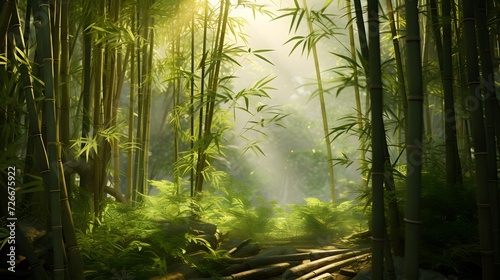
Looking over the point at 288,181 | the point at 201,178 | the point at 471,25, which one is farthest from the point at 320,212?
the point at 288,181

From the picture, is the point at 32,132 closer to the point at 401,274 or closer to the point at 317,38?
the point at 317,38

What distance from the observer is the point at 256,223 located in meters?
3.29

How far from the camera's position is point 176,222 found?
283 cm

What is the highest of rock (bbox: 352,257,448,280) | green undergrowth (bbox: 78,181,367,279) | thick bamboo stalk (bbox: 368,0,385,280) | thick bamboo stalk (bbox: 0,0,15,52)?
thick bamboo stalk (bbox: 0,0,15,52)

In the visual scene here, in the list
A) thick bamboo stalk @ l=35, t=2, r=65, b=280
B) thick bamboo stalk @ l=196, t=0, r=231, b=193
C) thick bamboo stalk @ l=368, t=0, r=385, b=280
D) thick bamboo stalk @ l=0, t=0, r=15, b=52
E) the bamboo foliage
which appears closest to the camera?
thick bamboo stalk @ l=368, t=0, r=385, b=280

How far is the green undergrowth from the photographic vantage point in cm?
251

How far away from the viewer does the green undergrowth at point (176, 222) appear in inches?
98.8

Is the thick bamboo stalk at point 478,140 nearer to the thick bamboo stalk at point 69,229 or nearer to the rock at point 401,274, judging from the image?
the rock at point 401,274

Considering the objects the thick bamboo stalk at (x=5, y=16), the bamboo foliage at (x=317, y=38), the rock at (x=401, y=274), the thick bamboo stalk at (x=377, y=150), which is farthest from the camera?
the bamboo foliage at (x=317, y=38)

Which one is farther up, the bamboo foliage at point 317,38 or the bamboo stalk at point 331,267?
the bamboo foliage at point 317,38

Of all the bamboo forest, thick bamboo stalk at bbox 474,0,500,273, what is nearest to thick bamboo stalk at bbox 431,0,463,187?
the bamboo forest

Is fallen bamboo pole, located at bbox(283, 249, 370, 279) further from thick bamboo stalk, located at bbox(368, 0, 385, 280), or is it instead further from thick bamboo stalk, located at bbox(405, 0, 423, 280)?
thick bamboo stalk, located at bbox(405, 0, 423, 280)

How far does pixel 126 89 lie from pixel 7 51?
1132 cm

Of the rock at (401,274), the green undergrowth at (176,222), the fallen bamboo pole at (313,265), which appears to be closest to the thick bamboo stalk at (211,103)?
the green undergrowth at (176,222)
